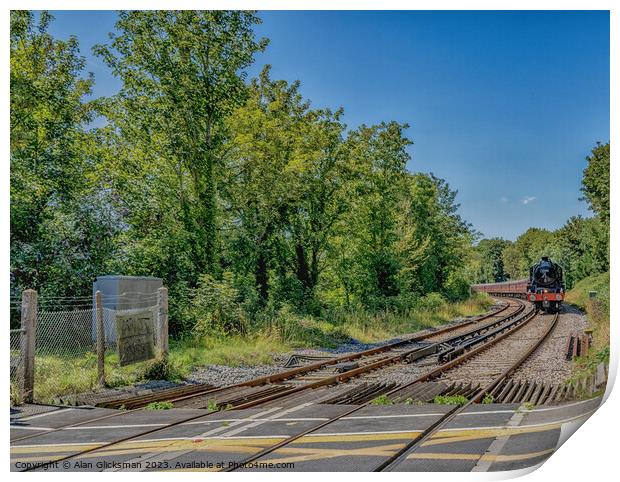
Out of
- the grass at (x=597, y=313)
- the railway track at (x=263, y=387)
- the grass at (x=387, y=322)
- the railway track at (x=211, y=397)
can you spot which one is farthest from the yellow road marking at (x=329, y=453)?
the grass at (x=387, y=322)

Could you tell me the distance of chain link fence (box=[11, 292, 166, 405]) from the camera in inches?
193

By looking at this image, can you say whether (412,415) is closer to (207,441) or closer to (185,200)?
(207,441)

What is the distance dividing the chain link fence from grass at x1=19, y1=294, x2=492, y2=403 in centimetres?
1

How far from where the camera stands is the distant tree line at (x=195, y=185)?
390 cm

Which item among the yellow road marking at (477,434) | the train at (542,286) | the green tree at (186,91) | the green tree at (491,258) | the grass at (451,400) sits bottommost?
the grass at (451,400)

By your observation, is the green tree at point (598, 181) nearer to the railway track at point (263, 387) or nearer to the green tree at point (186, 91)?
the green tree at point (186, 91)

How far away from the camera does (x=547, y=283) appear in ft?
18.6

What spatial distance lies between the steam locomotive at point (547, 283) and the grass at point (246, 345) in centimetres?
196

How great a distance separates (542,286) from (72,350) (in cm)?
493

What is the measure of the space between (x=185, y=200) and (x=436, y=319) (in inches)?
322

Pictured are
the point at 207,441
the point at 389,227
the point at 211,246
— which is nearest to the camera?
the point at 207,441

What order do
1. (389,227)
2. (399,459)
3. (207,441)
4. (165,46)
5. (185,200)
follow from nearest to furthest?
(399,459), (207,441), (165,46), (185,200), (389,227)

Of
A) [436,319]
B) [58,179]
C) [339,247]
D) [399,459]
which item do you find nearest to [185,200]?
[58,179]
